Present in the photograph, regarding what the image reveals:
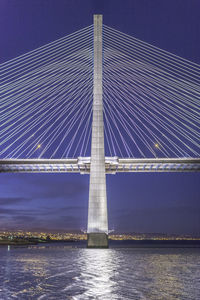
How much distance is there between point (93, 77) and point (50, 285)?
24.6 meters

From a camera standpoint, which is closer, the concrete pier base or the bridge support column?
the concrete pier base

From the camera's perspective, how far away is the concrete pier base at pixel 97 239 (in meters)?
31.2

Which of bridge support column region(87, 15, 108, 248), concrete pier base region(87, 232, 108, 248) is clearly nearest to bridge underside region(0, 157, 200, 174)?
bridge support column region(87, 15, 108, 248)

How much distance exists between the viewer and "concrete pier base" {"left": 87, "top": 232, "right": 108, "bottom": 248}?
31.2 meters

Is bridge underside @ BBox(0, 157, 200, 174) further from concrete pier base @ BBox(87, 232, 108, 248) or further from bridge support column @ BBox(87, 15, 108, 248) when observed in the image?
concrete pier base @ BBox(87, 232, 108, 248)

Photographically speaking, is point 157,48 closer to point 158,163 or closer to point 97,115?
point 97,115

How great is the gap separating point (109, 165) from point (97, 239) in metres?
7.85

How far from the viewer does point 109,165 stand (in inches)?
1438

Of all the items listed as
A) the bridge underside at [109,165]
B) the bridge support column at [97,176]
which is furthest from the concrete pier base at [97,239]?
the bridge underside at [109,165]

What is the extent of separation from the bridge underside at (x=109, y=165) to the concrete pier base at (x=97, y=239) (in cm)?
674

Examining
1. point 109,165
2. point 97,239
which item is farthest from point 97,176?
point 97,239

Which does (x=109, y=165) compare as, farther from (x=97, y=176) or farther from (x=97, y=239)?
(x=97, y=239)

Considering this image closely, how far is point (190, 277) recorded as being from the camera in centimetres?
1355

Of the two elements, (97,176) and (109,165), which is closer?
(97,176)
